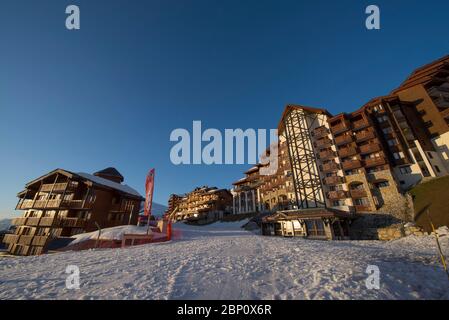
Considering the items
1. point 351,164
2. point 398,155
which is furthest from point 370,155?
point 398,155

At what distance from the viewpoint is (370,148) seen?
1152 inches

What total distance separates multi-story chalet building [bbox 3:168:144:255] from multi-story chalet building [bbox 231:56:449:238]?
2480cm

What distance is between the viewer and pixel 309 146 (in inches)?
1417

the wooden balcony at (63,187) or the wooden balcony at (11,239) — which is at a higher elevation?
the wooden balcony at (63,187)

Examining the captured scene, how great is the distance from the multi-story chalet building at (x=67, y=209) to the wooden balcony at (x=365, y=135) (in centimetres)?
4152

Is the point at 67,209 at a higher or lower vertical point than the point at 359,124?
lower

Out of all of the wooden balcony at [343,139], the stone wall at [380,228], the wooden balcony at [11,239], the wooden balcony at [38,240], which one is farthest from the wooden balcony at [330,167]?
the wooden balcony at [11,239]

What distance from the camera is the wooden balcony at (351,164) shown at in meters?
29.1

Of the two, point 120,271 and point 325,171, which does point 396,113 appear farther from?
point 120,271

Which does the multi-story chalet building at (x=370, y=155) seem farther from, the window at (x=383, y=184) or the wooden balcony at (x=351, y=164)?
the wooden balcony at (x=351, y=164)

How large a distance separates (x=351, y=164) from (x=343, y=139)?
555cm

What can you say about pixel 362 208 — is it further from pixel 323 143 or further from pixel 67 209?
pixel 67 209

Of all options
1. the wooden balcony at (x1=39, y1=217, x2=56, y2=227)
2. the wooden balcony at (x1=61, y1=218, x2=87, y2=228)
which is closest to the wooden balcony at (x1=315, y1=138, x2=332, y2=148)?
the wooden balcony at (x1=61, y1=218, x2=87, y2=228)
